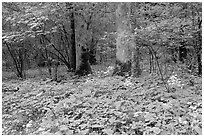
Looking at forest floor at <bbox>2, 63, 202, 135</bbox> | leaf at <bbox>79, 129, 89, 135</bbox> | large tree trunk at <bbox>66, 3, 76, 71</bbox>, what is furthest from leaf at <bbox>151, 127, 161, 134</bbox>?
large tree trunk at <bbox>66, 3, 76, 71</bbox>

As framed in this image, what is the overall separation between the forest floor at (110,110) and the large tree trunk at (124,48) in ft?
3.37

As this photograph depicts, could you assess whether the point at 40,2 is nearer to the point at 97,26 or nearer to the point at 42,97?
the point at 42,97

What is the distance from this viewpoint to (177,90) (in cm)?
466

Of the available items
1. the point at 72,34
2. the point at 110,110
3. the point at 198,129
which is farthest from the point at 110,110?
the point at 72,34

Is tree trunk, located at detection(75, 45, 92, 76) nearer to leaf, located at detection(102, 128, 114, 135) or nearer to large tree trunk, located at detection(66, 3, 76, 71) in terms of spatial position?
large tree trunk, located at detection(66, 3, 76, 71)

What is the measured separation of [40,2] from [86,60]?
2784mm

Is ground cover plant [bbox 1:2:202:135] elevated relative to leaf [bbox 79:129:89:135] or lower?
elevated

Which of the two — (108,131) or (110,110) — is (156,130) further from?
(110,110)

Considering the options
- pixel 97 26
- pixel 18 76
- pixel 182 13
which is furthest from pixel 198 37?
pixel 18 76

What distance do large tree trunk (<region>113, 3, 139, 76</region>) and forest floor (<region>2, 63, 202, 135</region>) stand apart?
3.37 feet

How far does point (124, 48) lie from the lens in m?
6.88

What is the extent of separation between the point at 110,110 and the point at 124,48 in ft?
10.6

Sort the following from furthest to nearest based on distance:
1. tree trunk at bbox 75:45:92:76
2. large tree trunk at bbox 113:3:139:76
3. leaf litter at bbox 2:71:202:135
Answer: tree trunk at bbox 75:45:92:76
large tree trunk at bbox 113:3:139:76
leaf litter at bbox 2:71:202:135

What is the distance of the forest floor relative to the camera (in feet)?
11.1
